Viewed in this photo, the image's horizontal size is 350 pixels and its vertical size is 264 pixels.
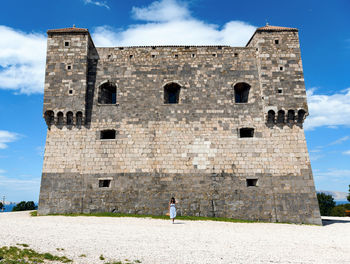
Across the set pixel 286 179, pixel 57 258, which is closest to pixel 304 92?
pixel 286 179

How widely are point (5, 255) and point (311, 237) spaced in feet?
36.4

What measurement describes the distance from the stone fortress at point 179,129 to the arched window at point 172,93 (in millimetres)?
76

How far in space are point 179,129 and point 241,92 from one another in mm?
5576

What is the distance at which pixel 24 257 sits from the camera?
6.48 metres

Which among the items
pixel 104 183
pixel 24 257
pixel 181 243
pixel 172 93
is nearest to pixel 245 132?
pixel 172 93

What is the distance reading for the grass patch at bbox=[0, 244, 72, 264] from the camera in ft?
20.2

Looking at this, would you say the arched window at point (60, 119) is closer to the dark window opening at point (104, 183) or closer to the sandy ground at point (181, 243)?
the dark window opening at point (104, 183)

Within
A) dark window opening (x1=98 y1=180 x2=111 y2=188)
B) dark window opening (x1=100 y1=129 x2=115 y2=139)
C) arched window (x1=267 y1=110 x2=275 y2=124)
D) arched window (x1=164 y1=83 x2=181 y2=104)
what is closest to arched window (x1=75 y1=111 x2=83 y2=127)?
dark window opening (x1=100 y1=129 x2=115 y2=139)

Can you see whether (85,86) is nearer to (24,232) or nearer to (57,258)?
(24,232)

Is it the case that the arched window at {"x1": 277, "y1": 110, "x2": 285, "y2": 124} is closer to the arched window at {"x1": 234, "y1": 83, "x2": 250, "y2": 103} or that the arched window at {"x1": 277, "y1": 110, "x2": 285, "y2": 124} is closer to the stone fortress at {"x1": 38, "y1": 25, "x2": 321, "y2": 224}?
the stone fortress at {"x1": 38, "y1": 25, "x2": 321, "y2": 224}

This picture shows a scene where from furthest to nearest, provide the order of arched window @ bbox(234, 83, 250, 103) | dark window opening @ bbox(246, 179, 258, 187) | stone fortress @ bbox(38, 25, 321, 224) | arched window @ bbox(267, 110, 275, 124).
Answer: arched window @ bbox(234, 83, 250, 103)
arched window @ bbox(267, 110, 275, 124)
dark window opening @ bbox(246, 179, 258, 187)
stone fortress @ bbox(38, 25, 321, 224)

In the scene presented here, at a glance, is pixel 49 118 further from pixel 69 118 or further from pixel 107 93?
pixel 107 93

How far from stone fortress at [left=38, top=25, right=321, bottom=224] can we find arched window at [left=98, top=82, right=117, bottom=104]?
8 centimetres

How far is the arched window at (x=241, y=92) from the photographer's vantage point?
17469mm
